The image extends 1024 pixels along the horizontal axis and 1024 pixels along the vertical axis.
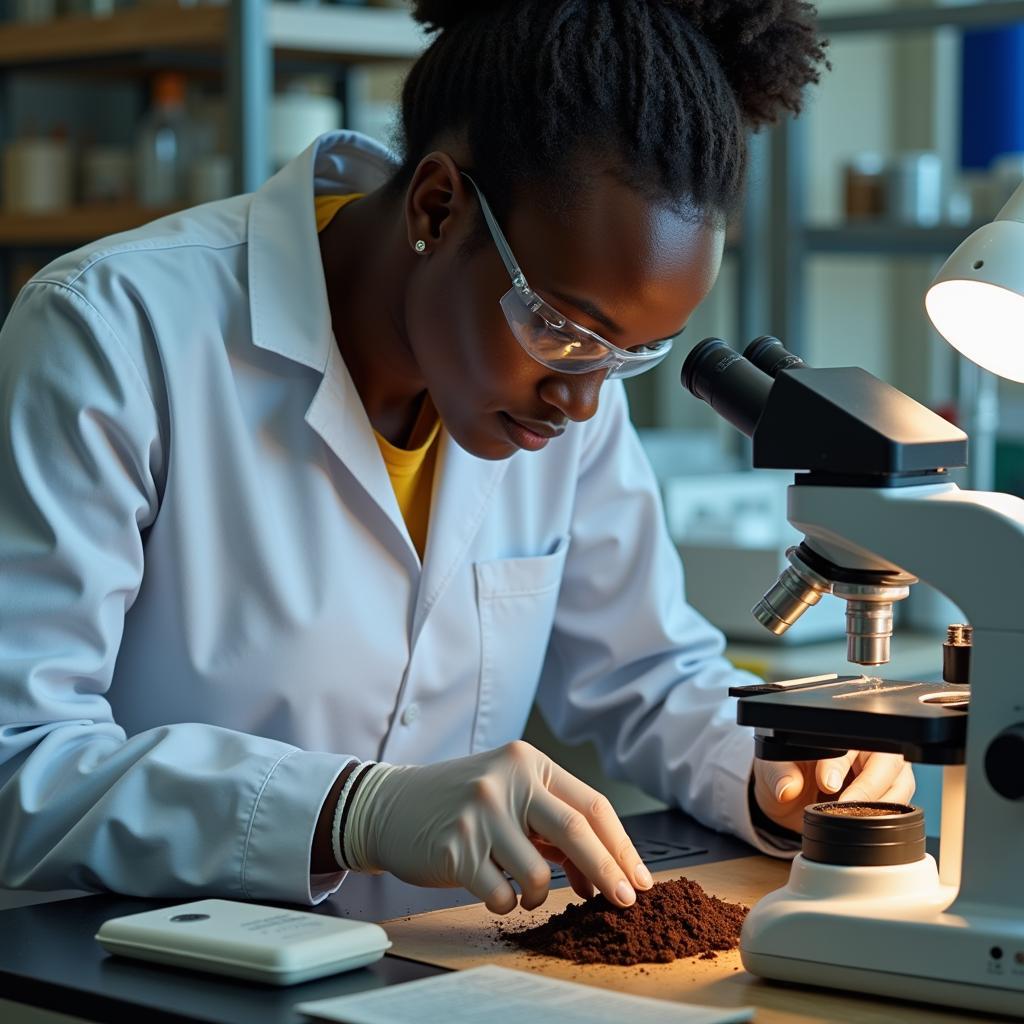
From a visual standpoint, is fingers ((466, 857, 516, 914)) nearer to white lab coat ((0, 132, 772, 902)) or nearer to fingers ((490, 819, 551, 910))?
fingers ((490, 819, 551, 910))

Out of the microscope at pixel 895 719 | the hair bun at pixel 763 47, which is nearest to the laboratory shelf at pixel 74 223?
the hair bun at pixel 763 47

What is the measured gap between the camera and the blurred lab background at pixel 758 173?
3059mm

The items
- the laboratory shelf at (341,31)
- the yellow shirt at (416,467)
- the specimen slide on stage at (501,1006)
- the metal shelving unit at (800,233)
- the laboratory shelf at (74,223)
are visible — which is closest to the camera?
the specimen slide on stage at (501,1006)

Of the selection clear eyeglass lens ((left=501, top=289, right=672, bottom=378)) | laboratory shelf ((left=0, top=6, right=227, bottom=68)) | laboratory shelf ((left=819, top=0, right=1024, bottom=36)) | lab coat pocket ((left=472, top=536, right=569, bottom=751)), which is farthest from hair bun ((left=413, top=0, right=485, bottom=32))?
laboratory shelf ((left=819, top=0, right=1024, bottom=36))

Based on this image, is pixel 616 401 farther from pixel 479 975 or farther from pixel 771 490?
pixel 771 490

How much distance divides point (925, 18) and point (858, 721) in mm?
2410

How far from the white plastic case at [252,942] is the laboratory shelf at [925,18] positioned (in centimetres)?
243

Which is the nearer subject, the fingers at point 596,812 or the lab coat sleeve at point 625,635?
the fingers at point 596,812

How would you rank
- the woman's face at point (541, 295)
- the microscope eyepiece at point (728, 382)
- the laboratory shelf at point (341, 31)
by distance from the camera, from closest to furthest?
the microscope eyepiece at point (728, 382) < the woman's face at point (541, 295) < the laboratory shelf at point (341, 31)

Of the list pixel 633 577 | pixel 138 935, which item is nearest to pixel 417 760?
pixel 633 577

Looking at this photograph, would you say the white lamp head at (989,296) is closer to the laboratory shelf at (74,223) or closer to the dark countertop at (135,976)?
the dark countertop at (135,976)

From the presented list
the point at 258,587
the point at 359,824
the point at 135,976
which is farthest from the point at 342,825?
the point at 258,587

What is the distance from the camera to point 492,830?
1.25m

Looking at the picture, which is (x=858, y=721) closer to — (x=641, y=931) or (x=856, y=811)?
(x=856, y=811)
